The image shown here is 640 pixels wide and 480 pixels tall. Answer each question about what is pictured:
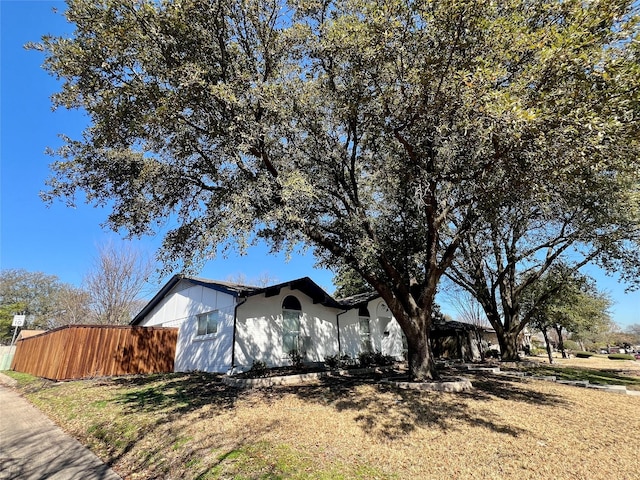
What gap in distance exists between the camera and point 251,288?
1545 centimetres

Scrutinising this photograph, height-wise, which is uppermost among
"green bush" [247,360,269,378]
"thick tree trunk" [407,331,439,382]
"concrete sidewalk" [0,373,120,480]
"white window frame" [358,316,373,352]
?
"white window frame" [358,316,373,352]

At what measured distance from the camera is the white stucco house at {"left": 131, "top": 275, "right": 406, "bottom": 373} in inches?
542

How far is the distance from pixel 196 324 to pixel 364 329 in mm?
9570

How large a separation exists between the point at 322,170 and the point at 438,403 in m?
6.92

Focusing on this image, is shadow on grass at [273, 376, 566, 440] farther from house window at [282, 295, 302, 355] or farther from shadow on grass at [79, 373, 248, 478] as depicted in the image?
house window at [282, 295, 302, 355]

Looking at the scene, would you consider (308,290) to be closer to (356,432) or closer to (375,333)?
(375,333)

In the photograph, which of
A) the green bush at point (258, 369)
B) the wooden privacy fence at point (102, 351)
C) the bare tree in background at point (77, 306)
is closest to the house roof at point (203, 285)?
the wooden privacy fence at point (102, 351)

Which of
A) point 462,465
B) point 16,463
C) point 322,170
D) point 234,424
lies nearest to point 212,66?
point 322,170

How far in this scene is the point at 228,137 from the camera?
805 cm

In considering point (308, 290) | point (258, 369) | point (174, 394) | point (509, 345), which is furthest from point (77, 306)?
point (509, 345)

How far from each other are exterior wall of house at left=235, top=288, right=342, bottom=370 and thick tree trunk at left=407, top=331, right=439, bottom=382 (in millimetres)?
6847

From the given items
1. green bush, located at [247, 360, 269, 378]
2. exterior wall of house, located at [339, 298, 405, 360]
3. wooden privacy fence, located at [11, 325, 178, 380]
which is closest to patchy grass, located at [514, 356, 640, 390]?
exterior wall of house, located at [339, 298, 405, 360]

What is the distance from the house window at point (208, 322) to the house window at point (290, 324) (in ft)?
9.96

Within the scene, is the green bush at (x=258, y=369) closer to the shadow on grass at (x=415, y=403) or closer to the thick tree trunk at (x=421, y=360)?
the shadow on grass at (x=415, y=403)
